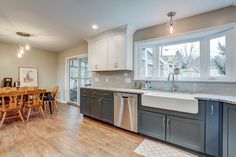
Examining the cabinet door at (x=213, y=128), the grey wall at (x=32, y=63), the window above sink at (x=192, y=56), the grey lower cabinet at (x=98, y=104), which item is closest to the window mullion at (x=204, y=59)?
the window above sink at (x=192, y=56)

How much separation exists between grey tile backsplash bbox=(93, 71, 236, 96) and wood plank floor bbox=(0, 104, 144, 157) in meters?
1.17

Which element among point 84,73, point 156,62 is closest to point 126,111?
point 156,62

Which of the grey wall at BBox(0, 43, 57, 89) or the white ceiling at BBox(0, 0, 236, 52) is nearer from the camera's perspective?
the white ceiling at BBox(0, 0, 236, 52)

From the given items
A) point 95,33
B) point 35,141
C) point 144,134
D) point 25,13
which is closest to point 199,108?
point 144,134

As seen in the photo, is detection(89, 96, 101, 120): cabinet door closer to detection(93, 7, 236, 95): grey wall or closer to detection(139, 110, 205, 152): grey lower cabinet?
detection(93, 7, 236, 95): grey wall

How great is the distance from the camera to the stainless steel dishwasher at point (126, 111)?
9.62 ft

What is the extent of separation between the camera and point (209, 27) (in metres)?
2.60

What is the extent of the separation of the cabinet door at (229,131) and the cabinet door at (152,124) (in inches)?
33.8

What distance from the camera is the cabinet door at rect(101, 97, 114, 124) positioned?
3.39 m

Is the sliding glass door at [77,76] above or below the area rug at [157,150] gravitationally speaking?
above

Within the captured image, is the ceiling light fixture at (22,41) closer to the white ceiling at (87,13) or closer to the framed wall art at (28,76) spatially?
the white ceiling at (87,13)

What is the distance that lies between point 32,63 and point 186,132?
6448mm

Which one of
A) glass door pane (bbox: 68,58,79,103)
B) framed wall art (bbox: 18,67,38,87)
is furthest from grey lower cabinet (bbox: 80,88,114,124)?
framed wall art (bbox: 18,67,38,87)

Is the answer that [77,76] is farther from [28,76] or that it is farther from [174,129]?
[174,129]
